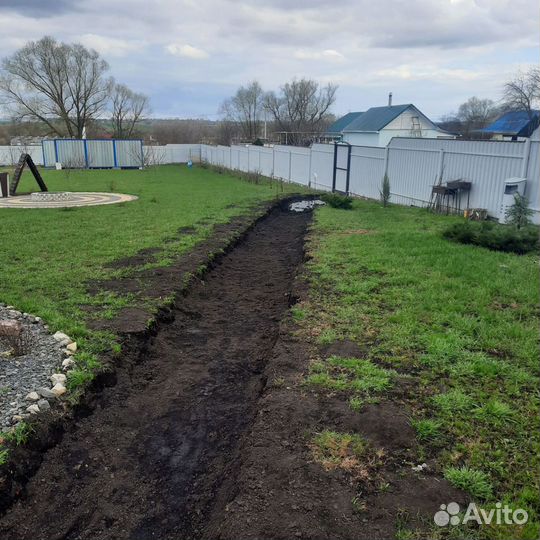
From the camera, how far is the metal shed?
112 ft

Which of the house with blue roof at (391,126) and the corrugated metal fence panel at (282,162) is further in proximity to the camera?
the house with blue roof at (391,126)

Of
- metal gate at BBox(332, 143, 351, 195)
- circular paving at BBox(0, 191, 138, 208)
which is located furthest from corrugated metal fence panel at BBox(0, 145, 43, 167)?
metal gate at BBox(332, 143, 351, 195)

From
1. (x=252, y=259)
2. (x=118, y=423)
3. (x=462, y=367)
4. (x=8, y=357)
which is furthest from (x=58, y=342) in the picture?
(x=252, y=259)

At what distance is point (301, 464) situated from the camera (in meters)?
2.84

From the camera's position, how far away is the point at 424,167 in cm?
1293

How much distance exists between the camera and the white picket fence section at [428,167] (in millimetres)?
9703

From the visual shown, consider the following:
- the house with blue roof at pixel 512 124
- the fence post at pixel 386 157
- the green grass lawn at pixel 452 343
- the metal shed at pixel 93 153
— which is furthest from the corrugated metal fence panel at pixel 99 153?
the green grass lawn at pixel 452 343

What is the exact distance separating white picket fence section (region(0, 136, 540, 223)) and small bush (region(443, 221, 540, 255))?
177 cm

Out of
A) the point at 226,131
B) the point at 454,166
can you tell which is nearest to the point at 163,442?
the point at 454,166

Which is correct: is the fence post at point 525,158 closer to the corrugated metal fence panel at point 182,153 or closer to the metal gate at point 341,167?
the metal gate at point 341,167

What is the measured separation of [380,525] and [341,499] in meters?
0.25

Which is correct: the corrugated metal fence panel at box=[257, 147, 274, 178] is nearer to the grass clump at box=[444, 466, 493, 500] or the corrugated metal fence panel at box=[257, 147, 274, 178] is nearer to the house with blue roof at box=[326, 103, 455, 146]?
the house with blue roof at box=[326, 103, 455, 146]

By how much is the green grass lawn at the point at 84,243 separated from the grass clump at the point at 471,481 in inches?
123

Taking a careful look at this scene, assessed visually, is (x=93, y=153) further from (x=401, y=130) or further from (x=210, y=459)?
(x=210, y=459)
